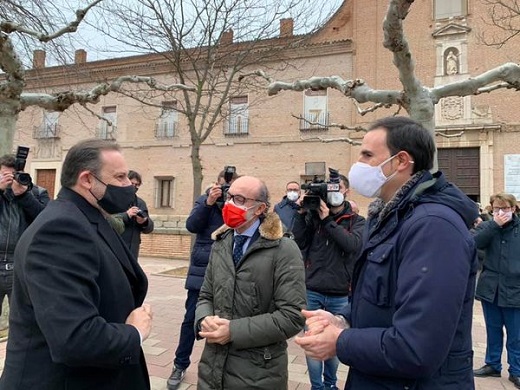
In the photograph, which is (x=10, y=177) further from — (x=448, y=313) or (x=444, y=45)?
(x=444, y=45)

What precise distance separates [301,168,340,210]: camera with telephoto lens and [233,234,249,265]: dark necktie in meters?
1.07

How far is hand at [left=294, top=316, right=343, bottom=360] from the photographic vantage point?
1.66 m

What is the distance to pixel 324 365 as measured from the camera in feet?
13.5

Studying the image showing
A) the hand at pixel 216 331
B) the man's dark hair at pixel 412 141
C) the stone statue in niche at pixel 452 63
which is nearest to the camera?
the man's dark hair at pixel 412 141

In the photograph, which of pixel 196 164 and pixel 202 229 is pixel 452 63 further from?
pixel 202 229

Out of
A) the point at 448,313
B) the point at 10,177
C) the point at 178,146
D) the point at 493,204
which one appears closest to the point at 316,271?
the point at 493,204

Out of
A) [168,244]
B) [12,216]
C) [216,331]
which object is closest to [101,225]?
[216,331]

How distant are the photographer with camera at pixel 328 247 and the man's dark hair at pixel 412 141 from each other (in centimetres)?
193

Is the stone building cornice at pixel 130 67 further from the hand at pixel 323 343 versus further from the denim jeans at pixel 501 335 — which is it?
the hand at pixel 323 343

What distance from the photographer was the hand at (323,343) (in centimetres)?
166

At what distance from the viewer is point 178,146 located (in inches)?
877

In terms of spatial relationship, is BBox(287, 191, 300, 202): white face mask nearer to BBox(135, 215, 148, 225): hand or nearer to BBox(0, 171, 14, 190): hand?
BBox(135, 215, 148, 225): hand

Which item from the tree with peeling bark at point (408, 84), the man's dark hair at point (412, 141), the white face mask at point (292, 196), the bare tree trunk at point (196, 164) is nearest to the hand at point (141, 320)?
the man's dark hair at point (412, 141)

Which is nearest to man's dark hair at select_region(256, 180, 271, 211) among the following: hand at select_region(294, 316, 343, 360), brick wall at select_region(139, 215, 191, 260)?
hand at select_region(294, 316, 343, 360)
